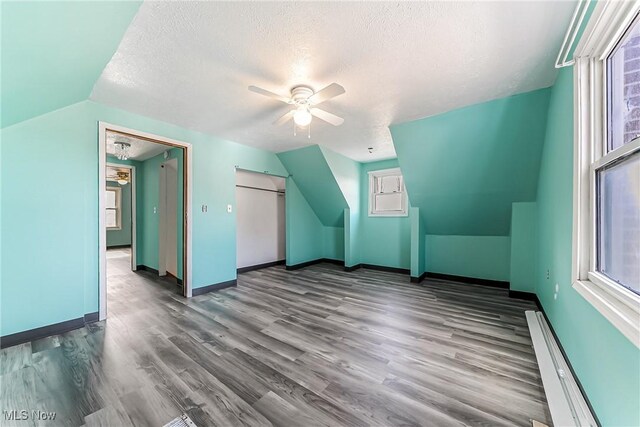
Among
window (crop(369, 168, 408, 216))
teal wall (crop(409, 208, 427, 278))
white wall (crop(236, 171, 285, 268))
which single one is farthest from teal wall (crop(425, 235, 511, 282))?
white wall (crop(236, 171, 285, 268))

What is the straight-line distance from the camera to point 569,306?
165 centimetres

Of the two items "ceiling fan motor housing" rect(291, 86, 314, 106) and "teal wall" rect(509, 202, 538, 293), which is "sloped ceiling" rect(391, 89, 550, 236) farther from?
"ceiling fan motor housing" rect(291, 86, 314, 106)

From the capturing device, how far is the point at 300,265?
5070 millimetres

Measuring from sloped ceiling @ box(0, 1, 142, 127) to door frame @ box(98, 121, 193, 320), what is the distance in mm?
605

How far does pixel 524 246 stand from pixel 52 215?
5.58 metres

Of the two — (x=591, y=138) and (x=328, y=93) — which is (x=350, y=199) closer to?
(x=328, y=93)

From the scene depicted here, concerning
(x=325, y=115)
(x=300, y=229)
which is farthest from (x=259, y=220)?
(x=325, y=115)

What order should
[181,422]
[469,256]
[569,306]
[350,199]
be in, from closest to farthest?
[181,422]
[569,306]
[469,256]
[350,199]

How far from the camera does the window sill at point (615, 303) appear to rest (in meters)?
0.90

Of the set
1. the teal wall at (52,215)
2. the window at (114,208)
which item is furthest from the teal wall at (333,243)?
the window at (114,208)

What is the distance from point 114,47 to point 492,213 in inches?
182

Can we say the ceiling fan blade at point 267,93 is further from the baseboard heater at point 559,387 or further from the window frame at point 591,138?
the baseboard heater at point 559,387

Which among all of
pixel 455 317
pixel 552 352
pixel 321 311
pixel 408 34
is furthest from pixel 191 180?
pixel 552 352

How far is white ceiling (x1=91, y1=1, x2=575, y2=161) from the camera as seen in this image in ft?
4.36
